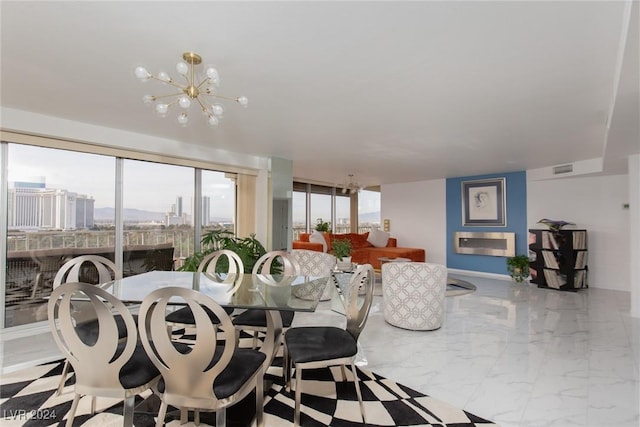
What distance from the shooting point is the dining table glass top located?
2.00 meters

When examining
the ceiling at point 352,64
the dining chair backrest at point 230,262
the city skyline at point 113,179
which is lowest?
the dining chair backrest at point 230,262

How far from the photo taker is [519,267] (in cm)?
603

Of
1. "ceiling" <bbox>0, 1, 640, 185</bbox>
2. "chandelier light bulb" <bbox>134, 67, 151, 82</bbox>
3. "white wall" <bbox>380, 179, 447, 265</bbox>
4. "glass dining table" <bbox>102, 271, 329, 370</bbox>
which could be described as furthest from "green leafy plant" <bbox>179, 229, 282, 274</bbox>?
"white wall" <bbox>380, 179, 447, 265</bbox>

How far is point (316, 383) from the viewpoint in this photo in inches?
92.9

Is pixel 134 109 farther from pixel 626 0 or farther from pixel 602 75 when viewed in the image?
pixel 602 75

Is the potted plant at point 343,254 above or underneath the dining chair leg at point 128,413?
above

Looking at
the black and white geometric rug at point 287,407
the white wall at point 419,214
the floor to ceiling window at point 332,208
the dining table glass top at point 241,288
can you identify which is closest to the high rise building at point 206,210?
the dining table glass top at point 241,288

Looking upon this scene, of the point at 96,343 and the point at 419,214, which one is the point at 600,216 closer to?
the point at 419,214

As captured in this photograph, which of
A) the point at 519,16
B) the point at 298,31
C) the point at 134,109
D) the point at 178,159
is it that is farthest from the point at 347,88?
the point at 178,159

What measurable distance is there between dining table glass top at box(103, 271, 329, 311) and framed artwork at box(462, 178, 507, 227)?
5468 mm

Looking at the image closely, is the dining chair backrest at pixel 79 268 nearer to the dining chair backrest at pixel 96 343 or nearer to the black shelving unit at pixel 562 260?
the dining chair backrest at pixel 96 343

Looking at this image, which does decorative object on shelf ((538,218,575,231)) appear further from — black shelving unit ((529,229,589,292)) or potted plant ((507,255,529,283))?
potted plant ((507,255,529,283))

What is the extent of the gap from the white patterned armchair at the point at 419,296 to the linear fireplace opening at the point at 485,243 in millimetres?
3940

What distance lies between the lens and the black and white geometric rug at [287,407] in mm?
1900
